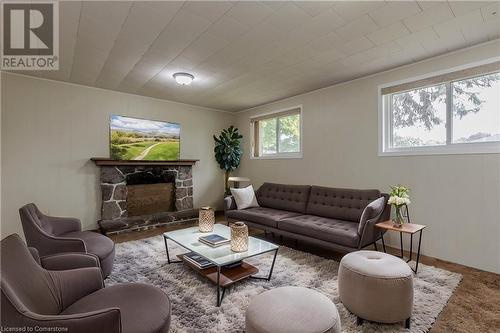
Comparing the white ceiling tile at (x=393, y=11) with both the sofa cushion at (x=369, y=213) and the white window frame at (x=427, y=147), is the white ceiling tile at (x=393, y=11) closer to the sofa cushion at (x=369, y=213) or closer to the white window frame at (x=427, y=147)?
the white window frame at (x=427, y=147)

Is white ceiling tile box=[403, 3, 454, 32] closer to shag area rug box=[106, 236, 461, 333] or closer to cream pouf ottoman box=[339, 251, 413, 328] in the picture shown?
cream pouf ottoman box=[339, 251, 413, 328]

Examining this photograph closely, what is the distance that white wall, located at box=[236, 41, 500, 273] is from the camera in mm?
2865

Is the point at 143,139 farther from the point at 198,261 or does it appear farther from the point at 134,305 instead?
the point at 134,305

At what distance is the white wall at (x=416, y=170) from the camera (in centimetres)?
287

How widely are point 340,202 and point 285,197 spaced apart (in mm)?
1027

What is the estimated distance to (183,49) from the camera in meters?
2.98

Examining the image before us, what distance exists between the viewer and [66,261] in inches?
74.0

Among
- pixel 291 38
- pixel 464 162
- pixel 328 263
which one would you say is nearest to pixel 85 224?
pixel 328 263

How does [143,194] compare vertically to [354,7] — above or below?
below

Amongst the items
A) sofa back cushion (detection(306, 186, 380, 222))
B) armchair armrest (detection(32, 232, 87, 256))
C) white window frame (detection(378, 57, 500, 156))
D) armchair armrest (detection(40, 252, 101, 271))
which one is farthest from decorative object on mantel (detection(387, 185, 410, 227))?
armchair armrest (detection(32, 232, 87, 256))

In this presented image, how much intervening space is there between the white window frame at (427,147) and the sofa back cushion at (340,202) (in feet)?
2.49

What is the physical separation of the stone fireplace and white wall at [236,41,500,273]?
2.43 meters

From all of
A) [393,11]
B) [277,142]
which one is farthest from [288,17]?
[277,142]

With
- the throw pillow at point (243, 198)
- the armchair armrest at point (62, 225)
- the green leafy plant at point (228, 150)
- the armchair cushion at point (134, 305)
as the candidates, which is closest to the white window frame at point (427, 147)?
the throw pillow at point (243, 198)
